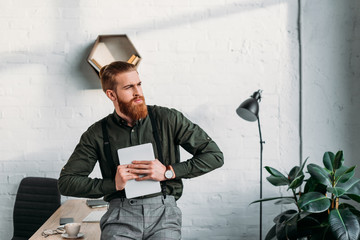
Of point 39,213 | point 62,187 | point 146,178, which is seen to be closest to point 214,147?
point 146,178

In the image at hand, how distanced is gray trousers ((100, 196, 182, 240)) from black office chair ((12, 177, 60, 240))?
127 cm

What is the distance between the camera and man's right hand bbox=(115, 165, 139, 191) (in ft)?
6.62

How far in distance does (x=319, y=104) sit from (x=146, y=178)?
2.03m

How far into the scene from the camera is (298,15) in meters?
3.57

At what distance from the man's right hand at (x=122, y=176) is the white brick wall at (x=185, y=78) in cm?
158

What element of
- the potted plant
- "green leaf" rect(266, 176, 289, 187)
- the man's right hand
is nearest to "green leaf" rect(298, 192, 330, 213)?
the potted plant

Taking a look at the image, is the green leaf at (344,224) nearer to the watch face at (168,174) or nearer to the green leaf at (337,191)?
the green leaf at (337,191)

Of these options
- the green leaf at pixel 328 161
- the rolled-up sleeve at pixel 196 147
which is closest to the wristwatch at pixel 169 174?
the rolled-up sleeve at pixel 196 147

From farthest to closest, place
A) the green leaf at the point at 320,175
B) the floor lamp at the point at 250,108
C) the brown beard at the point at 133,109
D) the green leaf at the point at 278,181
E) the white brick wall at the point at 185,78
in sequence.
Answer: the white brick wall at the point at 185,78 → the floor lamp at the point at 250,108 → the green leaf at the point at 278,181 → the green leaf at the point at 320,175 → the brown beard at the point at 133,109

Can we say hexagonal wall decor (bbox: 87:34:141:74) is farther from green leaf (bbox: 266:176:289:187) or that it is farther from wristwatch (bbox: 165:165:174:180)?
wristwatch (bbox: 165:165:174:180)

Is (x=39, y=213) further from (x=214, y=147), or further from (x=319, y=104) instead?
(x=319, y=104)

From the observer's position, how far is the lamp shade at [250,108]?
3.18 meters

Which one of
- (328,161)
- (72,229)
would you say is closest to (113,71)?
(72,229)

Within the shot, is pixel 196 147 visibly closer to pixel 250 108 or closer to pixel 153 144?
pixel 153 144
